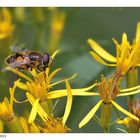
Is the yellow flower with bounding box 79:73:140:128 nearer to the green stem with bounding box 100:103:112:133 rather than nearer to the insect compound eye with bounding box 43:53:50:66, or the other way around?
the green stem with bounding box 100:103:112:133

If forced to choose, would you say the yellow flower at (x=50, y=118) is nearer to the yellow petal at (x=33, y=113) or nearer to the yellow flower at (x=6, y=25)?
the yellow petal at (x=33, y=113)

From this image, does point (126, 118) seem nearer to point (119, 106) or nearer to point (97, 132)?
point (119, 106)

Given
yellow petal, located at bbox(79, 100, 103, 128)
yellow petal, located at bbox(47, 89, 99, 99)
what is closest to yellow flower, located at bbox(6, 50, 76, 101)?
yellow petal, located at bbox(47, 89, 99, 99)

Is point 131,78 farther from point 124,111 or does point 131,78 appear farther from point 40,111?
point 40,111

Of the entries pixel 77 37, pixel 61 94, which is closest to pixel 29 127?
pixel 61 94

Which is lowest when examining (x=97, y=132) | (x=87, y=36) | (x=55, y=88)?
(x=97, y=132)
